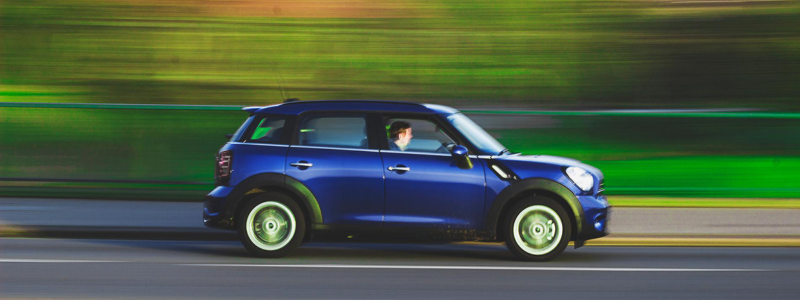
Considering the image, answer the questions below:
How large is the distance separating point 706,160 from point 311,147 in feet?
21.8

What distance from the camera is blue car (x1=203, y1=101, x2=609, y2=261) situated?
842 centimetres

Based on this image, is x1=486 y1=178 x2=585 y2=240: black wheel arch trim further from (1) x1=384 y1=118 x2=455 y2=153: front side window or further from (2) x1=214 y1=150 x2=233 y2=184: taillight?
(2) x1=214 y1=150 x2=233 y2=184: taillight

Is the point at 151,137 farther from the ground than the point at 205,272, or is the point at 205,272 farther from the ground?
the point at 151,137

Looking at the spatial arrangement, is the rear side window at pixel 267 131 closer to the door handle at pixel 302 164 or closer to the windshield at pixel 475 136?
the door handle at pixel 302 164

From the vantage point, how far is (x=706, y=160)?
13328mm

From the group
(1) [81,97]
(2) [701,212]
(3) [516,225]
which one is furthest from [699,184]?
(1) [81,97]

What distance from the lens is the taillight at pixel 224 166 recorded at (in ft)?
28.4

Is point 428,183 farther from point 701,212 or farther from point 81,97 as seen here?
point 81,97

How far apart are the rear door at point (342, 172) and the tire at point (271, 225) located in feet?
0.80

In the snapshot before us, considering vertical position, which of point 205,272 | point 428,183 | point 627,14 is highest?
point 627,14

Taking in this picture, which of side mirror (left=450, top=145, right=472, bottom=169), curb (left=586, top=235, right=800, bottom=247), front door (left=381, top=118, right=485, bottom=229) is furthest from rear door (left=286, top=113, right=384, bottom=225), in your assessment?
curb (left=586, top=235, right=800, bottom=247)

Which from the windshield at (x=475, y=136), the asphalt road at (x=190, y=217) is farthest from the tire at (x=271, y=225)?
the asphalt road at (x=190, y=217)

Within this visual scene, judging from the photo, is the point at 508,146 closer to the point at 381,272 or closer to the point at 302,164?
the point at 302,164

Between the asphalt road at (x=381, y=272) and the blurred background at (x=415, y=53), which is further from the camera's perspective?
the blurred background at (x=415, y=53)
